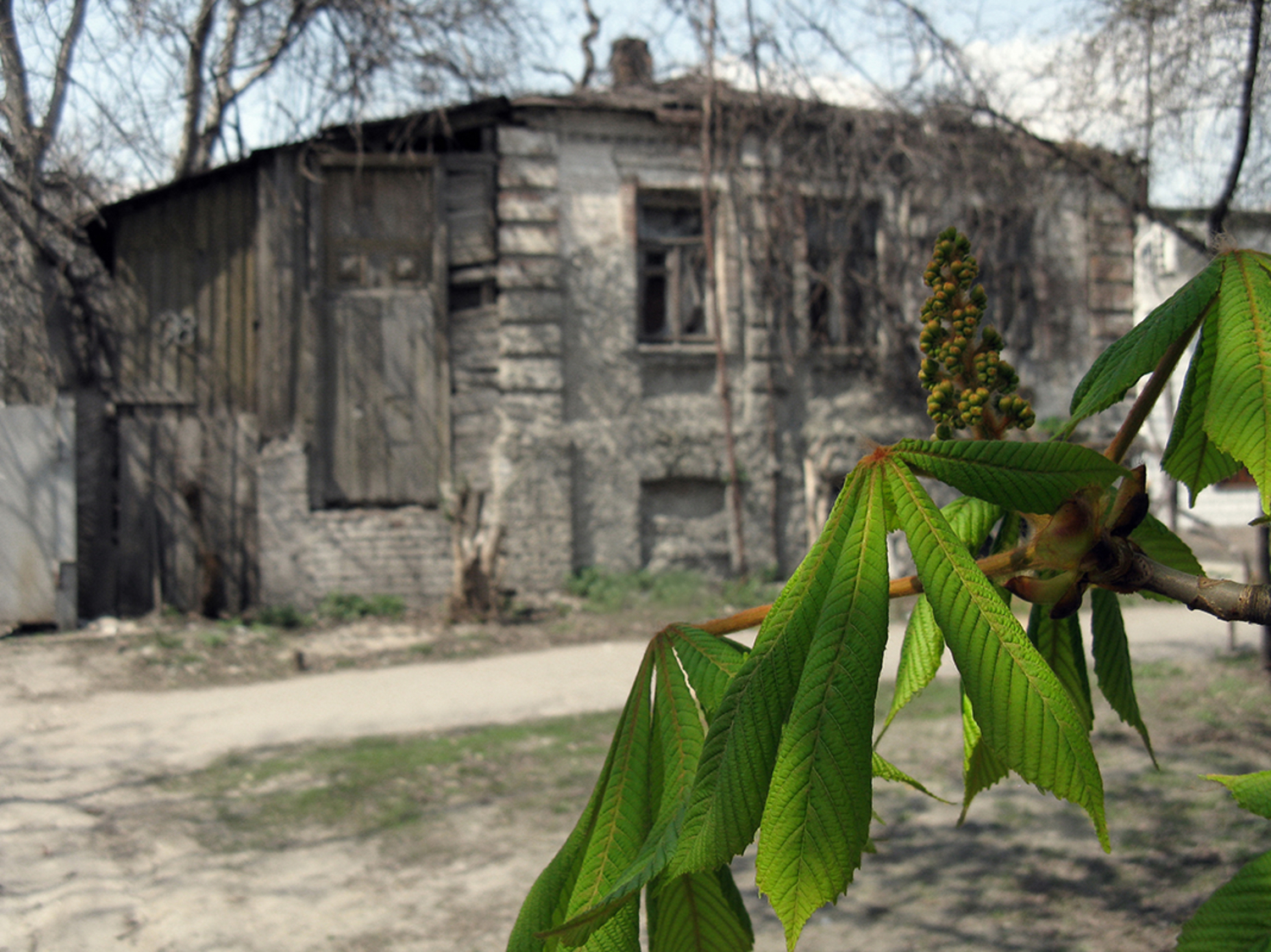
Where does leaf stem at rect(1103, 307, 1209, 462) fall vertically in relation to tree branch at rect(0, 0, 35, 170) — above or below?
below

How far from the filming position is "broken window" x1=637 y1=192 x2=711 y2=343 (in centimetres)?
1062

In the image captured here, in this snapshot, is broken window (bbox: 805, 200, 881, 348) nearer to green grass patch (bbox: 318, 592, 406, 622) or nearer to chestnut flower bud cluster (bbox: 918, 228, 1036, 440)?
green grass patch (bbox: 318, 592, 406, 622)

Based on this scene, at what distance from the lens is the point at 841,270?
11.0m

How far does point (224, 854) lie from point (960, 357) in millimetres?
3969

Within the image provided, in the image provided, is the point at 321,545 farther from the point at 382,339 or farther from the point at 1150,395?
the point at 1150,395

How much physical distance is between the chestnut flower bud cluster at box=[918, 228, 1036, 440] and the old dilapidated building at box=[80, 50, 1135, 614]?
846 cm

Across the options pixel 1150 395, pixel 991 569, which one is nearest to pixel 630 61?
pixel 1150 395

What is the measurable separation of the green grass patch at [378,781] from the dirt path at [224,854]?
4.3 inches

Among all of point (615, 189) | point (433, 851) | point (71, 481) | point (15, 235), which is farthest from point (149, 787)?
point (615, 189)

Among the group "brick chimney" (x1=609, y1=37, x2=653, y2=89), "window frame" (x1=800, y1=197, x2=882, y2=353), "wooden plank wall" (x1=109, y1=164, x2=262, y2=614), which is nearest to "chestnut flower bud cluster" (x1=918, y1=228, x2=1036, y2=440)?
"wooden plank wall" (x1=109, y1=164, x2=262, y2=614)

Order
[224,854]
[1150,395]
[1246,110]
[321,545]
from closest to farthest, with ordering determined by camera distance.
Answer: [1150,395], [224,854], [1246,110], [321,545]

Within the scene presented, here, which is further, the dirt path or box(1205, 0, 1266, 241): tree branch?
box(1205, 0, 1266, 241): tree branch

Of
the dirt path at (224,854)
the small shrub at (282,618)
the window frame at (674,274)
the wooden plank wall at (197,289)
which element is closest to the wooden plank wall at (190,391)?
the wooden plank wall at (197,289)

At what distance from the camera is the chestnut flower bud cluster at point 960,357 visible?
2.76 ft
